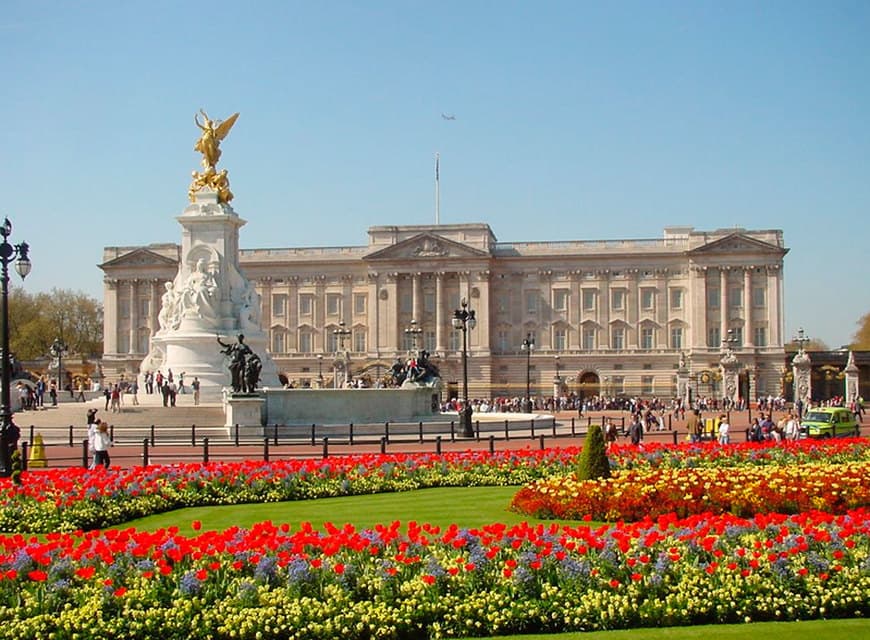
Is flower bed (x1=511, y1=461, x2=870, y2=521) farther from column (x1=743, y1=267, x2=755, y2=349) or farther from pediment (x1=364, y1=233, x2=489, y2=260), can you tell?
pediment (x1=364, y1=233, x2=489, y2=260)

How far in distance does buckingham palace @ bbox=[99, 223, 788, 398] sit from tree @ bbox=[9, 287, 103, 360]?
1124 centimetres

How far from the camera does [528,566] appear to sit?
1080 centimetres

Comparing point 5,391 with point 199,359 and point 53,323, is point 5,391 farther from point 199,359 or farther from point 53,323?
point 53,323

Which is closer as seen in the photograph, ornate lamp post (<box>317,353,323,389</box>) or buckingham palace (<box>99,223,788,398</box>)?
ornate lamp post (<box>317,353,323,389</box>)

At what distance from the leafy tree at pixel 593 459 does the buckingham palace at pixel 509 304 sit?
86599 mm

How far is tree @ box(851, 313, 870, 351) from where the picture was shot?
449ft

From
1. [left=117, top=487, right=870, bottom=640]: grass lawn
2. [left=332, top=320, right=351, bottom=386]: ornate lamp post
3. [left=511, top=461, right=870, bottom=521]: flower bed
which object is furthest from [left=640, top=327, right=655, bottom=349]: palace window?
[left=511, top=461, right=870, bottom=521]: flower bed

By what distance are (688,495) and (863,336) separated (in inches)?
5286

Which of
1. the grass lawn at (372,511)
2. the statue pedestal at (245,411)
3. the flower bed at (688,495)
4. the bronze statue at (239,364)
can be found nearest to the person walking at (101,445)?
the grass lawn at (372,511)

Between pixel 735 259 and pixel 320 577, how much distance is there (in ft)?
330

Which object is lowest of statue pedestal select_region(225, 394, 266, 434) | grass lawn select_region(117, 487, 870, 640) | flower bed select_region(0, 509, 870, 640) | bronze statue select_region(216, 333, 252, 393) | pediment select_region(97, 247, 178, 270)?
grass lawn select_region(117, 487, 870, 640)

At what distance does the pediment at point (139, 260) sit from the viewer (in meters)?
111

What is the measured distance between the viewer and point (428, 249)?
109312 mm

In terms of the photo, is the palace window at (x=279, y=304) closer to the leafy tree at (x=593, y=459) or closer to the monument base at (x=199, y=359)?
the monument base at (x=199, y=359)
